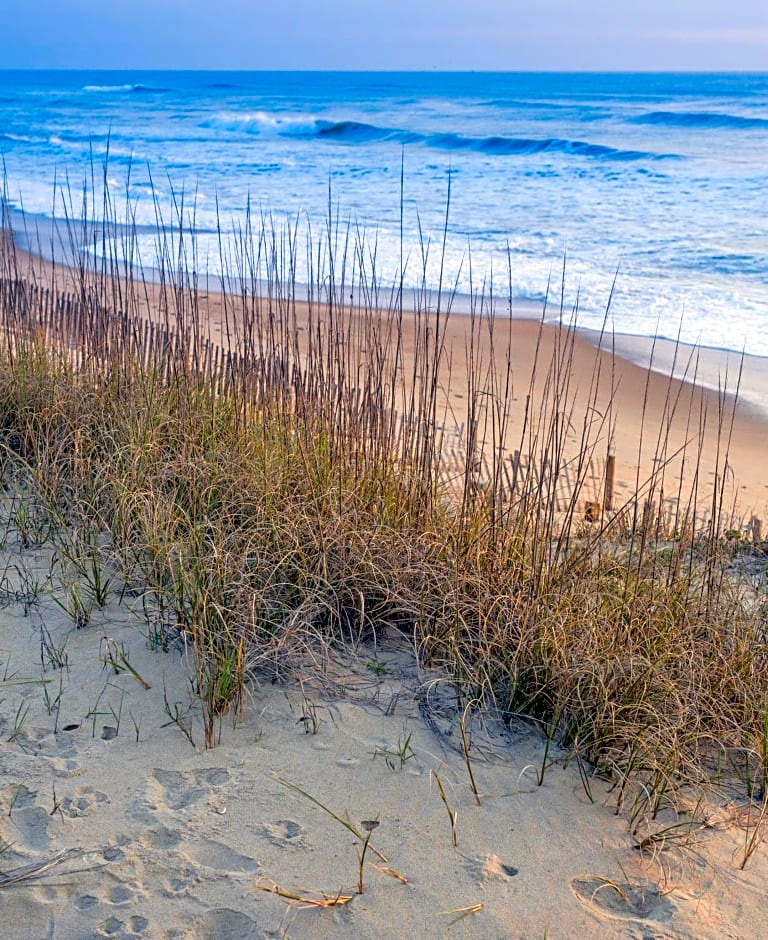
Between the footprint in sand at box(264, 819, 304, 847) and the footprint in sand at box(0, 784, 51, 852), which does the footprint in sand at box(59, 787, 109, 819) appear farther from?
the footprint in sand at box(264, 819, 304, 847)

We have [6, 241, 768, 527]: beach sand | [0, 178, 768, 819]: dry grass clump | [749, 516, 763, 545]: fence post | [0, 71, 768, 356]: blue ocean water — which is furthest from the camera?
[0, 71, 768, 356]: blue ocean water

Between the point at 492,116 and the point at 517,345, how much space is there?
2648 centimetres

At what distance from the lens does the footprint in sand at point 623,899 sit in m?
1.60

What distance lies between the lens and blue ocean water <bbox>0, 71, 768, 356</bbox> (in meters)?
8.43

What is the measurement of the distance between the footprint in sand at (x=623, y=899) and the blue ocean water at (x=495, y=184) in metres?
1.46

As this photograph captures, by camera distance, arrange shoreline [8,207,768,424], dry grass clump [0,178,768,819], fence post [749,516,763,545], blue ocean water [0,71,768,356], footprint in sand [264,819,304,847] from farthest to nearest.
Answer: blue ocean water [0,71,768,356], shoreline [8,207,768,424], fence post [749,516,763,545], dry grass clump [0,178,768,819], footprint in sand [264,819,304,847]

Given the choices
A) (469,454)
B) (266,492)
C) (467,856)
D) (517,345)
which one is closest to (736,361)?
(517,345)

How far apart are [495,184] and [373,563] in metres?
15.1

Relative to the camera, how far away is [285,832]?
1.71 metres

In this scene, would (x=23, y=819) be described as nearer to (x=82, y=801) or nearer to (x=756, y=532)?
(x=82, y=801)

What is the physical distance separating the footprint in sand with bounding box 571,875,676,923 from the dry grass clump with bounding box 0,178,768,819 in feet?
0.59

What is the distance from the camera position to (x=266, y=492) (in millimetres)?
2508

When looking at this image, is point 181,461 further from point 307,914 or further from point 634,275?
point 634,275

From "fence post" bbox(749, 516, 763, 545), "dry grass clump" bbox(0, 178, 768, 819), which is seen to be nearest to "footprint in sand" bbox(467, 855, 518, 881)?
"dry grass clump" bbox(0, 178, 768, 819)
